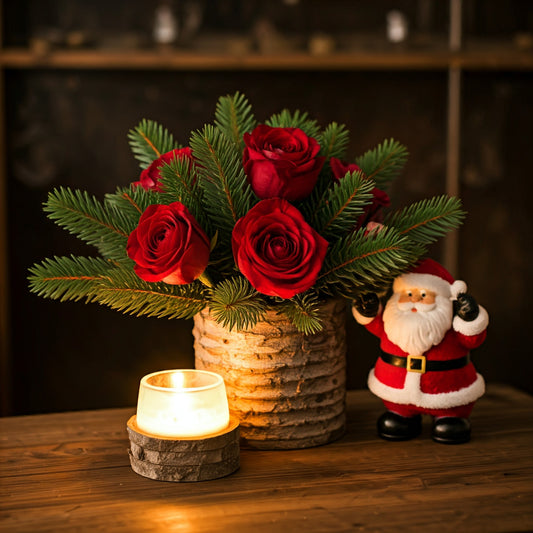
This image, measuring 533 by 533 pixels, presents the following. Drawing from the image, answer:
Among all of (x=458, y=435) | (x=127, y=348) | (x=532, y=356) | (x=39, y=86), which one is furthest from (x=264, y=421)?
(x=532, y=356)

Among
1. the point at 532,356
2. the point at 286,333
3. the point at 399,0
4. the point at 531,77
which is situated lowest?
the point at 532,356

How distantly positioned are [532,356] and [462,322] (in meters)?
1.45

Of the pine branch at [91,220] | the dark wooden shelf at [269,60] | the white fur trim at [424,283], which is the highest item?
the dark wooden shelf at [269,60]

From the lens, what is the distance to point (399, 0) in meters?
1.97

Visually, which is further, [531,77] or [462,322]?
[531,77]

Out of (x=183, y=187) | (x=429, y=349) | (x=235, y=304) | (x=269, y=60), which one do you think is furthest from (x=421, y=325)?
(x=269, y=60)

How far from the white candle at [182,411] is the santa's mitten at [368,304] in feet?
0.73

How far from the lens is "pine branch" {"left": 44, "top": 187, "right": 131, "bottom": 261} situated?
0.84m

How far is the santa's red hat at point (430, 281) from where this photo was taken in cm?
86

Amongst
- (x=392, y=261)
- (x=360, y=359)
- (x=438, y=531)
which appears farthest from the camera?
(x=360, y=359)

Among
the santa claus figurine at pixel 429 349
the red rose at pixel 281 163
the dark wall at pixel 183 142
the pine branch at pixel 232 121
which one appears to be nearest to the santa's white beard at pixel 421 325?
the santa claus figurine at pixel 429 349

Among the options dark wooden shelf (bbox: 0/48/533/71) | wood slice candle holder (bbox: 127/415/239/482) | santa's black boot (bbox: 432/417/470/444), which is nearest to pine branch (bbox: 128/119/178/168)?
wood slice candle holder (bbox: 127/415/239/482)

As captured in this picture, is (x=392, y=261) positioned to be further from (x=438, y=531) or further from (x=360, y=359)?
(x=360, y=359)

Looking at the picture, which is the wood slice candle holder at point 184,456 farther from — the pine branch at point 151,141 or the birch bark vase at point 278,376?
the pine branch at point 151,141
